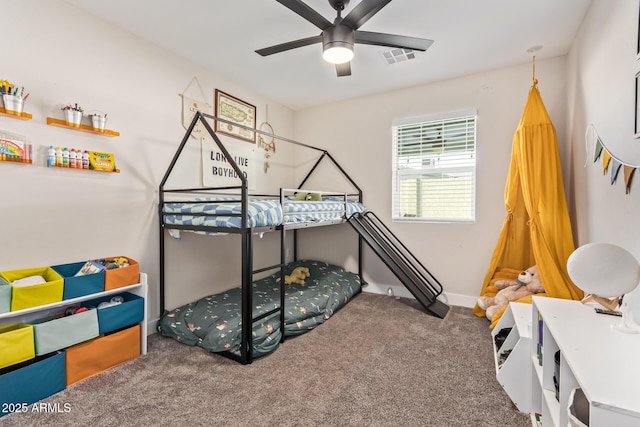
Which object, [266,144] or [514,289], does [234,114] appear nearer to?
[266,144]

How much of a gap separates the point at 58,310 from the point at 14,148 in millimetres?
1053

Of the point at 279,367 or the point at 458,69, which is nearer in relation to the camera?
the point at 279,367

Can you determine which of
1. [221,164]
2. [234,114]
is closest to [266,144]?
[234,114]

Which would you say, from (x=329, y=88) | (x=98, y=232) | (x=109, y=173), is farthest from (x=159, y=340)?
(x=329, y=88)

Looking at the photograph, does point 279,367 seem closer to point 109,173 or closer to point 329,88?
point 109,173

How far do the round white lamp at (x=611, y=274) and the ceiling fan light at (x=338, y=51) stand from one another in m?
1.61

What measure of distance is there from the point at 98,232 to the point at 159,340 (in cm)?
96

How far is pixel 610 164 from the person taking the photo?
1716 mm

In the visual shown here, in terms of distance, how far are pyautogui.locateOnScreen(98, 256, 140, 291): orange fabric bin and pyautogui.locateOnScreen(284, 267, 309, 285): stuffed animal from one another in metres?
1.61

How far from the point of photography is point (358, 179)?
389cm

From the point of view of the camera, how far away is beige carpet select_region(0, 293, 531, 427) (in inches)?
61.9

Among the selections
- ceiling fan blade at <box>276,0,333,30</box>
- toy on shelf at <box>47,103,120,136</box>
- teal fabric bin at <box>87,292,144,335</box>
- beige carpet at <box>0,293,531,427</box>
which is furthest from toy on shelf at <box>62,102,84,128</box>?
beige carpet at <box>0,293,531,427</box>

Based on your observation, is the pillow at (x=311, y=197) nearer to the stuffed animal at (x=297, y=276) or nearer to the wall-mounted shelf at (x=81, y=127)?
the stuffed animal at (x=297, y=276)

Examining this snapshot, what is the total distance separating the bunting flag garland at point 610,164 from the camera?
4.84 ft
